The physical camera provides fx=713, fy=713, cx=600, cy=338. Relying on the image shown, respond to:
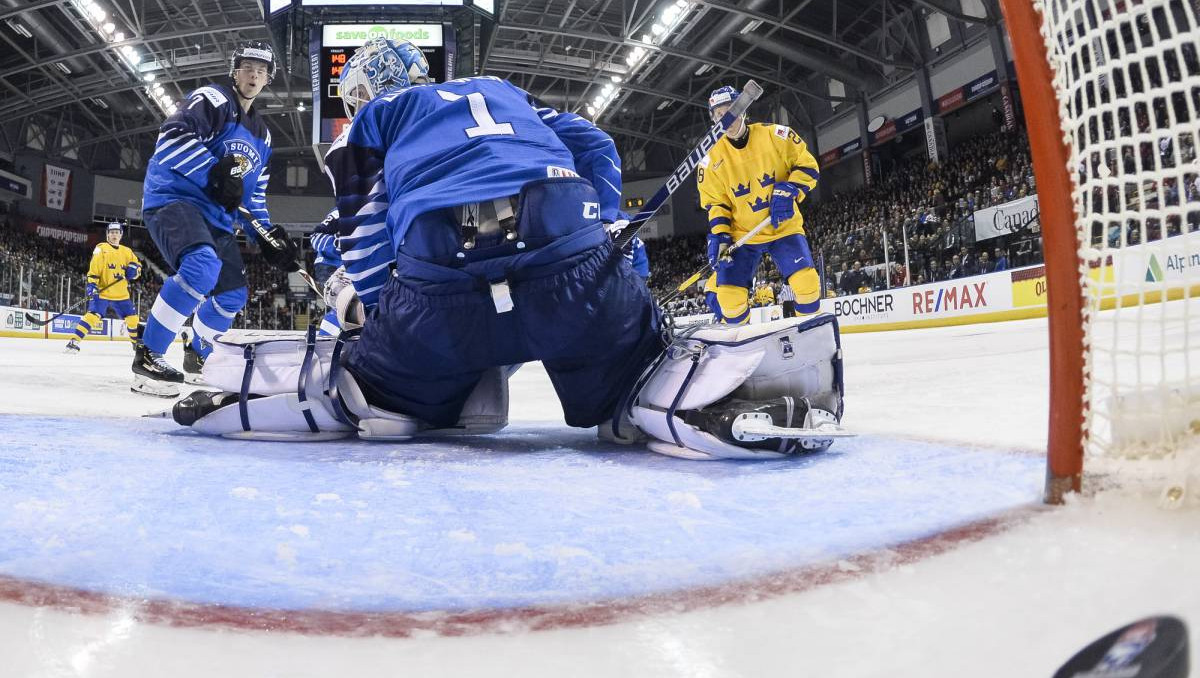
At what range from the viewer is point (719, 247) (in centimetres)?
447

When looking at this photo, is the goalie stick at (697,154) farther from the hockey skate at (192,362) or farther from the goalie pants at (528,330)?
the hockey skate at (192,362)

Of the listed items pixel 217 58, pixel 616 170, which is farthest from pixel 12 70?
pixel 616 170

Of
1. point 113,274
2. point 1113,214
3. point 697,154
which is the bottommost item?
point 1113,214

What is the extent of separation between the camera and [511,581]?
72 centimetres

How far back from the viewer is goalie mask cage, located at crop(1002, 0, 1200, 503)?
768 mm

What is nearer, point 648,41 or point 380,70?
point 380,70

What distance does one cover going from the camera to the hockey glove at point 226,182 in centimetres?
334

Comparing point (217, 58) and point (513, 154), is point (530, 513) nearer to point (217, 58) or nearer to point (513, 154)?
point (513, 154)

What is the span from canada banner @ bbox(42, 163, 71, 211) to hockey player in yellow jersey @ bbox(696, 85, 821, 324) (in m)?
24.8

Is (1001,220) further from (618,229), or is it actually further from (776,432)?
(776,432)

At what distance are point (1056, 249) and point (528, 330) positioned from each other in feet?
3.44

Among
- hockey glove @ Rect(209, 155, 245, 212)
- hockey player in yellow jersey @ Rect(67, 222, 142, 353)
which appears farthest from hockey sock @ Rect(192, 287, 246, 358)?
hockey player in yellow jersey @ Rect(67, 222, 142, 353)

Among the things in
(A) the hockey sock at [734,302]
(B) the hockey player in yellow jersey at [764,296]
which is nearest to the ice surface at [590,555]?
(A) the hockey sock at [734,302]

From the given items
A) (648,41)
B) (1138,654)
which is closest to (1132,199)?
(1138,654)
